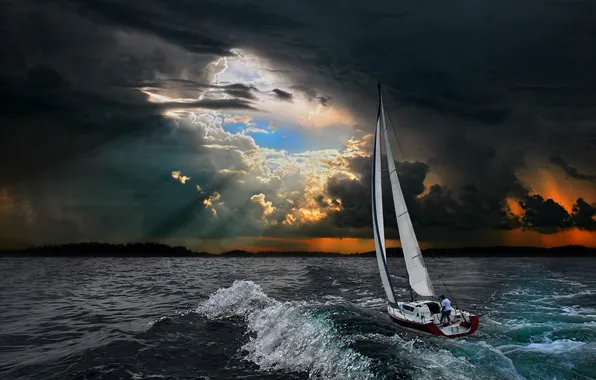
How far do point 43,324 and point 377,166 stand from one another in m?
26.5

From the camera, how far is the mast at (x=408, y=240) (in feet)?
84.2

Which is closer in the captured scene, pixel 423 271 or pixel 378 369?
pixel 378 369

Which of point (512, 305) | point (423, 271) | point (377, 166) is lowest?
point (512, 305)

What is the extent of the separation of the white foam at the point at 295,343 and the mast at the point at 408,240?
21.4 feet

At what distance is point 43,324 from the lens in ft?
93.7

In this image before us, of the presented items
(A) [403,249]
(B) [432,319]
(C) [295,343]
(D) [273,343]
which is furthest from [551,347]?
(D) [273,343]

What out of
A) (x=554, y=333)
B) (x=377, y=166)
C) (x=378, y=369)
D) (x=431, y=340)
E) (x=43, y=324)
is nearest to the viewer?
(x=378, y=369)

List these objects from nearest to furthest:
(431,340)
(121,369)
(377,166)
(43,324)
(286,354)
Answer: (121,369) < (286,354) < (431,340) < (377,166) < (43,324)

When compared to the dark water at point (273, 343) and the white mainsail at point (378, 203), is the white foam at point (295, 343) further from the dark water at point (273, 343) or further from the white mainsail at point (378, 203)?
the white mainsail at point (378, 203)

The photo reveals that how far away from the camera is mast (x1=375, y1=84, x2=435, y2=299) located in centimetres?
2566

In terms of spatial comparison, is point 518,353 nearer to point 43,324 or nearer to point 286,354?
point 286,354

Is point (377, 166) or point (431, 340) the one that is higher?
point (377, 166)

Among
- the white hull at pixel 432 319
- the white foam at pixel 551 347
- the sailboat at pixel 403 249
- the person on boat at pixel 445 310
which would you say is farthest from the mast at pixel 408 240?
the white foam at pixel 551 347

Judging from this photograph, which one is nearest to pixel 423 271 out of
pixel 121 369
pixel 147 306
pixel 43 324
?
pixel 121 369
